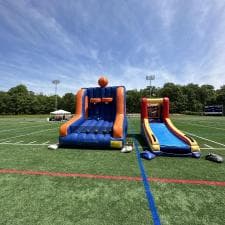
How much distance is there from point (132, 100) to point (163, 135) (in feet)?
223

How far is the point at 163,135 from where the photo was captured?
25.2 ft

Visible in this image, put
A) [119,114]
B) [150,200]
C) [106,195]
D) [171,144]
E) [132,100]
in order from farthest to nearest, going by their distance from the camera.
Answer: [132,100] < [119,114] < [171,144] < [106,195] < [150,200]

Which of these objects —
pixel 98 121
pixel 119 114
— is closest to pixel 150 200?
pixel 119 114

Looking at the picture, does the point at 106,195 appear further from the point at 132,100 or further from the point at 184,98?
the point at 184,98

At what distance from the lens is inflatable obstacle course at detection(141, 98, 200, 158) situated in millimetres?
6043

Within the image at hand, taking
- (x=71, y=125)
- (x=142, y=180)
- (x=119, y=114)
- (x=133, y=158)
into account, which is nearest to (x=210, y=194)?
(x=142, y=180)

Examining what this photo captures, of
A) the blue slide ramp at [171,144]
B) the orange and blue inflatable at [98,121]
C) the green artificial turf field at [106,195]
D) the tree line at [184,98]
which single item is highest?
the tree line at [184,98]

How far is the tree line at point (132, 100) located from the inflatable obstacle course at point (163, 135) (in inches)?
2542

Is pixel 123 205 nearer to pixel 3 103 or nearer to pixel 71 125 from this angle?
pixel 71 125

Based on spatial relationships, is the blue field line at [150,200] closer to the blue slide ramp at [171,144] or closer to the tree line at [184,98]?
→ the blue slide ramp at [171,144]

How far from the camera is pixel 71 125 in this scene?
7812 millimetres

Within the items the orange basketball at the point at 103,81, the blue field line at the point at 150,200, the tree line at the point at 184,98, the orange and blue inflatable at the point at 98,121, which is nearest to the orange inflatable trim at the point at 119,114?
the orange and blue inflatable at the point at 98,121

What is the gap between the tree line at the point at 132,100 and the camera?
68.0 m

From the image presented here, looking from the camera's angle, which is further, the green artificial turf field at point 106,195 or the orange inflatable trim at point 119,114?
the orange inflatable trim at point 119,114
